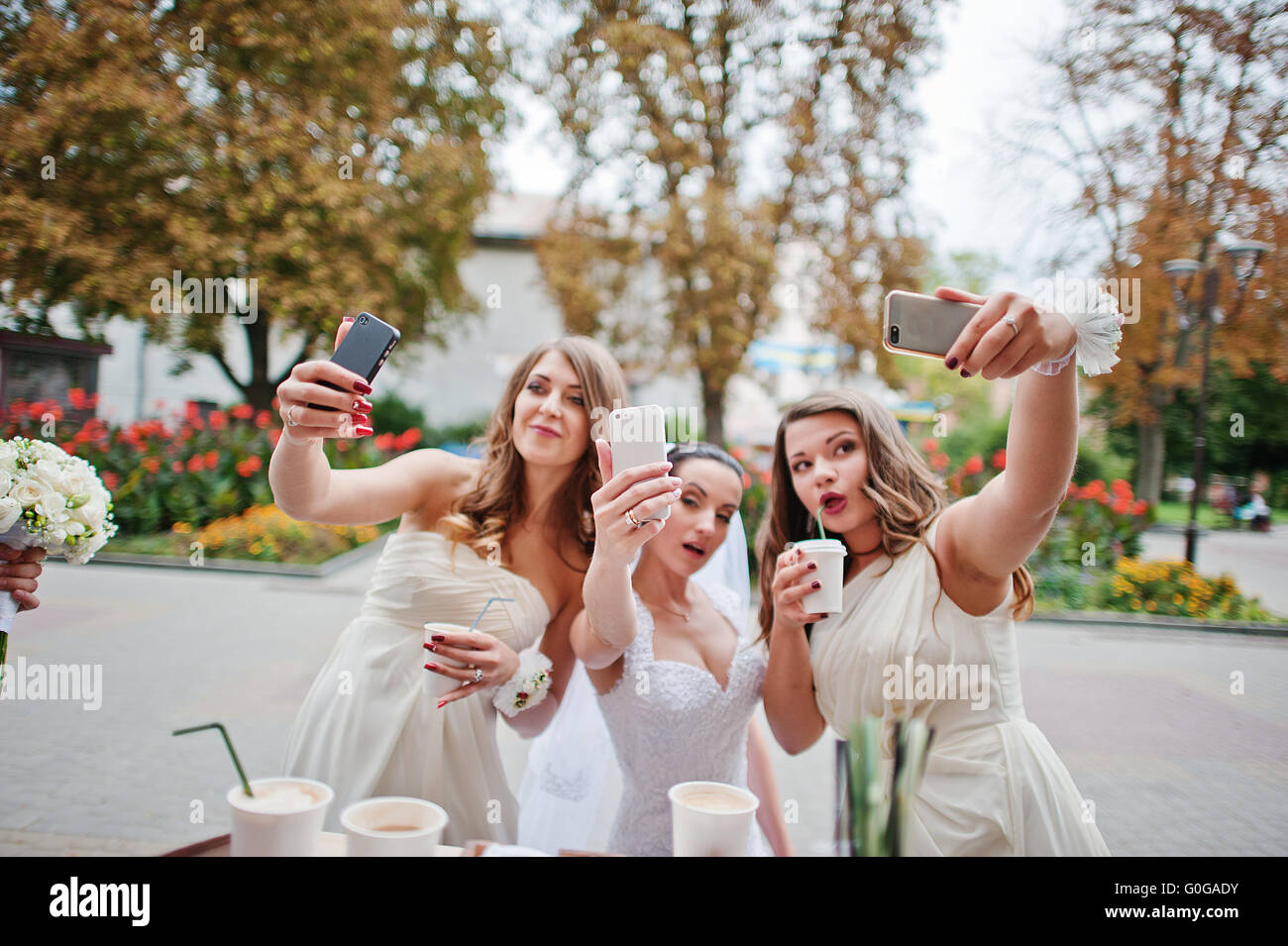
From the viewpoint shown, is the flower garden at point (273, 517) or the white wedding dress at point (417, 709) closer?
the white wedding dress at point (417, 709)

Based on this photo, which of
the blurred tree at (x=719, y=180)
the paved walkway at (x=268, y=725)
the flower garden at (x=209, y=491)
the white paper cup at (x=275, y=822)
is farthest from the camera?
the blurred tree at (x=719, y=180)

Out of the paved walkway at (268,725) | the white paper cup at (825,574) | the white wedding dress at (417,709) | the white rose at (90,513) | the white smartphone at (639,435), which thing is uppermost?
the white smartphone at (639,435)

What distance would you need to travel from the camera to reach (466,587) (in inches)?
74.1

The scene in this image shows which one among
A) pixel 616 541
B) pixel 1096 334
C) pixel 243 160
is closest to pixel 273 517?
pixel 243 160

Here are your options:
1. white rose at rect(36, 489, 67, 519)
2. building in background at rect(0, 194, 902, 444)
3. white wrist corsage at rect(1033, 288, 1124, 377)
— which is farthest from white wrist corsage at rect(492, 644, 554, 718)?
building in background at rect(0, 194, 902, 444)

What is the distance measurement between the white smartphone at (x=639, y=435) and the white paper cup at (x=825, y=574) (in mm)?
377

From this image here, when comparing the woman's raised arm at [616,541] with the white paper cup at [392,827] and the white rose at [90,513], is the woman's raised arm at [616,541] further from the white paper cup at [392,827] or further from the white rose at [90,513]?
the white rose at [90,513]

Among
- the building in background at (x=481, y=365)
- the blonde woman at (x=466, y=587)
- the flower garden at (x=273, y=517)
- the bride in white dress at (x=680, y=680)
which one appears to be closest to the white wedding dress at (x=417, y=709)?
the blonde woman at (x=466, y=587)

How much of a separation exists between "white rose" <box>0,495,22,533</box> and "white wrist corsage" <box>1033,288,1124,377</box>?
1.76 metres

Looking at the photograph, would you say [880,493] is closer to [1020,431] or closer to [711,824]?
[1020,431]

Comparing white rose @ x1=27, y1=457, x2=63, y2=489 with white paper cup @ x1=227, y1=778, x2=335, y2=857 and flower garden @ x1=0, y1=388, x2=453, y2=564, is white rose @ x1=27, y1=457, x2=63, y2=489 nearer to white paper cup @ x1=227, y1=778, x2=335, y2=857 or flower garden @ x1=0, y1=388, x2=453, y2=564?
white paper cup @ x1=227, y1=778, x2=335, y2=857

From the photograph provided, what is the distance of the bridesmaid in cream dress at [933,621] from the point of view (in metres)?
1.42

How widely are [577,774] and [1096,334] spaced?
1.97 m
